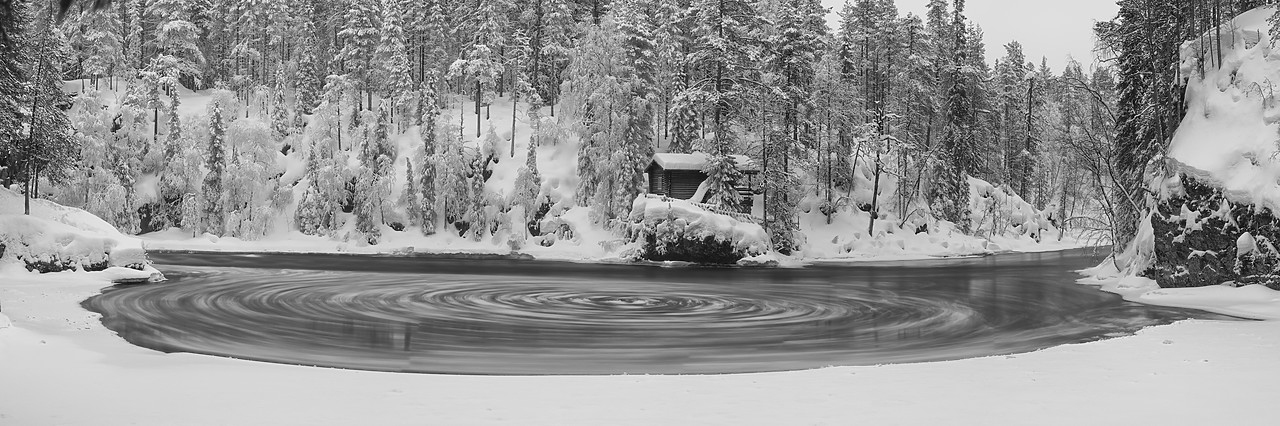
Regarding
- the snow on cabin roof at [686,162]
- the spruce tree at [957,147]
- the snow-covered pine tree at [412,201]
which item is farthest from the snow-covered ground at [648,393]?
A: the spruce tree at [957,147]

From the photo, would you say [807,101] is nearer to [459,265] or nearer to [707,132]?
[707,132]

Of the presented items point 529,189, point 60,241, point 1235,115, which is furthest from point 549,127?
point 1235,115

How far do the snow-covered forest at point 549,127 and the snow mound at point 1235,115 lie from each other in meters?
10.1

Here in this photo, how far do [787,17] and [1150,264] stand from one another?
27.3m

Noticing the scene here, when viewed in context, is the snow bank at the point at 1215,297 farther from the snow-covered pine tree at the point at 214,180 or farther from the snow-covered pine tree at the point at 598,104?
the snow-covered pine tree at the point at 214,180

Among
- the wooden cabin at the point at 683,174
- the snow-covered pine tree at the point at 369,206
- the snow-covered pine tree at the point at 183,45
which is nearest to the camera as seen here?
the wooden cabin at the point at 683,174

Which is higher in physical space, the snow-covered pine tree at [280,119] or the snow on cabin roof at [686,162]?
the snow-covered pine tree at [280,119]

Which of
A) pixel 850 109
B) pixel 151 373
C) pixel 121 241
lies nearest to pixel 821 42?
pixel 850 109

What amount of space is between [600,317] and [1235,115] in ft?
64.4

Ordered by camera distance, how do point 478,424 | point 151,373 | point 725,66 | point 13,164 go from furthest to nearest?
point 725,66, point 13,164, point 151,373, point 478,424

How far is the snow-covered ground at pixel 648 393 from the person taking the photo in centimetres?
860

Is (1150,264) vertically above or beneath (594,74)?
beneath

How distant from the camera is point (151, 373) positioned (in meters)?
11.4

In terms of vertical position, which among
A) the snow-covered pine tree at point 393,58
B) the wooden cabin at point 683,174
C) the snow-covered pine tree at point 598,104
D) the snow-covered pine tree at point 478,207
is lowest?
the snow-covered pine tree at point 478,207
